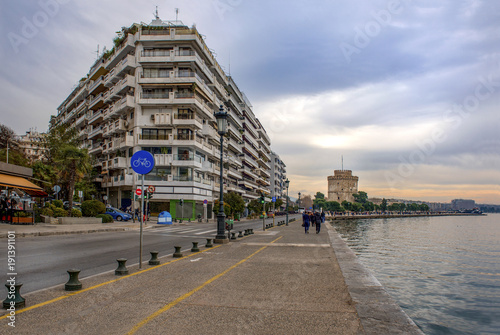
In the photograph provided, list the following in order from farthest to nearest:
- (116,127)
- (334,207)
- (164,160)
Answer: (334,207), (116,127), (164,160)

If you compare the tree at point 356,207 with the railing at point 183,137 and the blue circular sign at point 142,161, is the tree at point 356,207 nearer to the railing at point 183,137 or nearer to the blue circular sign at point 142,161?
the railing at point 183,137

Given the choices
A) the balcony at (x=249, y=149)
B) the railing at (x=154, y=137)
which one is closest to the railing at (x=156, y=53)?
the railing at (x=154, y=137)

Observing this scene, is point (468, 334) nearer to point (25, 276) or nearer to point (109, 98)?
point (25, 276)

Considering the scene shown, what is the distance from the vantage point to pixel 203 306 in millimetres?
5473

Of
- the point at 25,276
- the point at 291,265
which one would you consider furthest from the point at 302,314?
the point at 25,276

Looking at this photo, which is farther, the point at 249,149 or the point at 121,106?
the point at 249,149

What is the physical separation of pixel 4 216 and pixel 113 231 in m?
6.91

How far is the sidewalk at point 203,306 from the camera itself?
4523 mm

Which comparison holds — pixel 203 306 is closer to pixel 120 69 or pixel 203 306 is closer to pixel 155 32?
pixel 155 32

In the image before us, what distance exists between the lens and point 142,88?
1965 inches

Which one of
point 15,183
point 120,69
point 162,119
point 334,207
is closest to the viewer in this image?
point 15,183

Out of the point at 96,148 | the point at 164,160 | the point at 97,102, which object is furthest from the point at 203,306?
the point at 97,102

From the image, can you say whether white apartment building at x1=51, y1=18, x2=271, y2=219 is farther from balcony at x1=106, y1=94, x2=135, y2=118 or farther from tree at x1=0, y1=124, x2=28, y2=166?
tree at x1=0, y1=124, x2=28, y2=166

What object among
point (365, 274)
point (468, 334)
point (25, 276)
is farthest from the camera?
point (365, 274)
